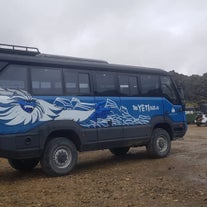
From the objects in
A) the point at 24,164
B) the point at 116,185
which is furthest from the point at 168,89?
the point at 116,185

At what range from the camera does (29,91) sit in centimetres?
1011

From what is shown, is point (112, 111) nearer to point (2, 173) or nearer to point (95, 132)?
point (95, 132)

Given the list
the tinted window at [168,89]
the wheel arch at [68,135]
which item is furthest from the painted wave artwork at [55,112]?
the tinted window at [168,89]

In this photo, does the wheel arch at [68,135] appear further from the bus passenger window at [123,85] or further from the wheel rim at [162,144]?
the wheel rim at [162,144]

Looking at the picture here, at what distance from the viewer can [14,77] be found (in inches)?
389

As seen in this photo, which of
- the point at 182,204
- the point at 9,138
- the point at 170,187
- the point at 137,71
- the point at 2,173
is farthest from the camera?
the point at 137,71

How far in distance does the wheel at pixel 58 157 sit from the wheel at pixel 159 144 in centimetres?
356

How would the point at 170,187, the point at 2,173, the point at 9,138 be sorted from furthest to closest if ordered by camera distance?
the point at 2,173, the point at 9,138, the point at 170,187

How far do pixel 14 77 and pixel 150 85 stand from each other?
5.38 meters

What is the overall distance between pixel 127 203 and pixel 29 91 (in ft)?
13.4

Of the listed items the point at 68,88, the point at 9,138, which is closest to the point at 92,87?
the point at 68,88

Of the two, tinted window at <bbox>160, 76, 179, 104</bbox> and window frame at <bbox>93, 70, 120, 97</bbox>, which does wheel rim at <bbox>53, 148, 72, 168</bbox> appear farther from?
tinted window at <bbox>160, 76, 179, 104</bbox>

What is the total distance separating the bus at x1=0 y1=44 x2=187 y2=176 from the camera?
32.3 ft

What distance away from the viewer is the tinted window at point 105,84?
39.1 feet
